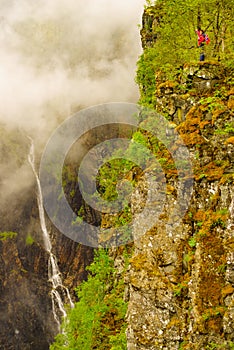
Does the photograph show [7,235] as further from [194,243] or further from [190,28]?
[194,243]

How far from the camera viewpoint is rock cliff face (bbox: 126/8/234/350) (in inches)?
407

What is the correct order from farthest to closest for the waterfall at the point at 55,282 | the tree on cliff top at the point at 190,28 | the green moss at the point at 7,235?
1. the green moss at the point at 7,235
2. the waterfall at the point at 55,282
3. the tree on cliff top at the point at 190,28

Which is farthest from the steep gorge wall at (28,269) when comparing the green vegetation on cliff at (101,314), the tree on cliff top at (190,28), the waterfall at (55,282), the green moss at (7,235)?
the tree on cliff top at (190,28)

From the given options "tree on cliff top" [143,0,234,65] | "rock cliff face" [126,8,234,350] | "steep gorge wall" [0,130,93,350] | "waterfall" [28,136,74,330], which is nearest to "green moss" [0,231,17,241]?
"steep gorge wall" [0,130,93,350]

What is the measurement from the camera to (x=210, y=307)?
10281 mm

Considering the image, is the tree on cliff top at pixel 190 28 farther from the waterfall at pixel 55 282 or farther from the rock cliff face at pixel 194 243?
the waterfall at pixel 55 282

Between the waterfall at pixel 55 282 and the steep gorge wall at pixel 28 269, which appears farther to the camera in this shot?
the steep gorge wall at pixel 28 269

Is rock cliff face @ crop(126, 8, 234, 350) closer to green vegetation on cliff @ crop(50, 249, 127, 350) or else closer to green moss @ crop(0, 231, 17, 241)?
green vegetation on cliff @ crop(50, 249, 127, 350)

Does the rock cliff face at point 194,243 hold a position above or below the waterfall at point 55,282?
below

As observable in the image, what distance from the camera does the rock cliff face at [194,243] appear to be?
10344 millimetres

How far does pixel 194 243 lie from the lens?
11391 mm

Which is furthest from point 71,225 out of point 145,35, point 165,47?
point 165,47

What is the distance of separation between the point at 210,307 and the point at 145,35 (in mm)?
17322

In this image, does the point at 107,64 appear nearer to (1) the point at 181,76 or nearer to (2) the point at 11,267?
(2) the point at 11,267
